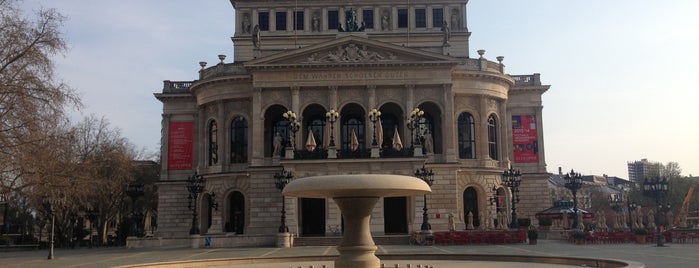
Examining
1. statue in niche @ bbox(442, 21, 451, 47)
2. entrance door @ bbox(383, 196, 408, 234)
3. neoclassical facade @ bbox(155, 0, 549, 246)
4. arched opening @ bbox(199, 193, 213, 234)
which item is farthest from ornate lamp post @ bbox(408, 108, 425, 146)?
arched opening @ bbox(199, 193, 213, 234)

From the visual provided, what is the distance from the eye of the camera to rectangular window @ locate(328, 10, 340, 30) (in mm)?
59344

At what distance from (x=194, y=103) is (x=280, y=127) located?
9455 mm

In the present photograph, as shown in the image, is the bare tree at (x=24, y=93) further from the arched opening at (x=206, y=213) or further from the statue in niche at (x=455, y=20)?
the statue in niche at (x=455, y=20)

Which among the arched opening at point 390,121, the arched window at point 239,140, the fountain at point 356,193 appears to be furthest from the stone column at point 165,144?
the fountain at point 356,193

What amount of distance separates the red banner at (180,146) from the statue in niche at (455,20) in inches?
944

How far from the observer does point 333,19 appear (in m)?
59.5

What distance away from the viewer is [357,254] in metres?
16.8

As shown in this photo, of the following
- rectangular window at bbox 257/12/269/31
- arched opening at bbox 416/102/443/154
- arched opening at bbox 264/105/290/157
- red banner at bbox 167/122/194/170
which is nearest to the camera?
arched opening at bbox 416/102/443/154

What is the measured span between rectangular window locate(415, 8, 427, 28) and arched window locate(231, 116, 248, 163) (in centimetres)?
1774

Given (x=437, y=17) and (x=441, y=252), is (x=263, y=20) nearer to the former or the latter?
(x=437, y=17)

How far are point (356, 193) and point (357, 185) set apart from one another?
1.07m

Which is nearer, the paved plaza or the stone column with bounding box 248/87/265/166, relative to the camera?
the paved plaza

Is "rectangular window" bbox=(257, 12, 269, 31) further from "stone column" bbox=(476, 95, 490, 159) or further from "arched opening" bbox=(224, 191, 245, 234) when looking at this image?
"stone column" bbox=(476, 95, 490, 159)

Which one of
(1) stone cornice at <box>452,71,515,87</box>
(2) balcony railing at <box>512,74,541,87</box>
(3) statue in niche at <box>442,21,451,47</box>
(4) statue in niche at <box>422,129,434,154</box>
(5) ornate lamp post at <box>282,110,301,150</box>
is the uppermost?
(3) statue in niche at <box>442,21,451,47</box>
